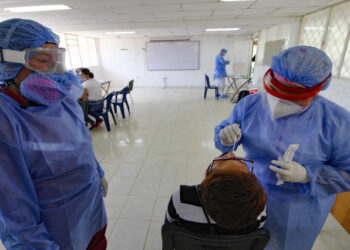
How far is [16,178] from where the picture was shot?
64 cm

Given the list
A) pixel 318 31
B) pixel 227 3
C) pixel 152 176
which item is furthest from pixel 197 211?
pixel 318 31

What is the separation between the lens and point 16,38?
0.73m

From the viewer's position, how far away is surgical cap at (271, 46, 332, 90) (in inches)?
28.3

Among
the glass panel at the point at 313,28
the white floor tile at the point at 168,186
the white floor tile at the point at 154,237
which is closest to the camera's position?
the white floor tile at the point at 154,237

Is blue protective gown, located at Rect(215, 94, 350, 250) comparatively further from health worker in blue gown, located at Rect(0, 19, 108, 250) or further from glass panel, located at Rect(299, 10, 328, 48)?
glass panel, located at Rect(299, 10, 328, 48)

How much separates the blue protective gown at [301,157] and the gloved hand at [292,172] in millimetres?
25

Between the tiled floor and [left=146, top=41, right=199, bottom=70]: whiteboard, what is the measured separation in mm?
3857

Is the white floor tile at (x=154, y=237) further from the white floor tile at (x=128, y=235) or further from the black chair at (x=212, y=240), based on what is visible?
the black chair at (x=212, y=240)

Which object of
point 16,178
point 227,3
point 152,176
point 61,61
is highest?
point 227,3

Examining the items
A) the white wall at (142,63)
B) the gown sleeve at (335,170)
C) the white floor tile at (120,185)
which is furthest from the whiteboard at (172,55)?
the gown sleeve at (335,170)

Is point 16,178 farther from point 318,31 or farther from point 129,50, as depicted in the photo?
point 129,50

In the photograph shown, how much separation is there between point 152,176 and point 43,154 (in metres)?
1.77

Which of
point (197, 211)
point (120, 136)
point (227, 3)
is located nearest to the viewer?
point (197, 211)

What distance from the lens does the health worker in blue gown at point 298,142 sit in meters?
0.75
